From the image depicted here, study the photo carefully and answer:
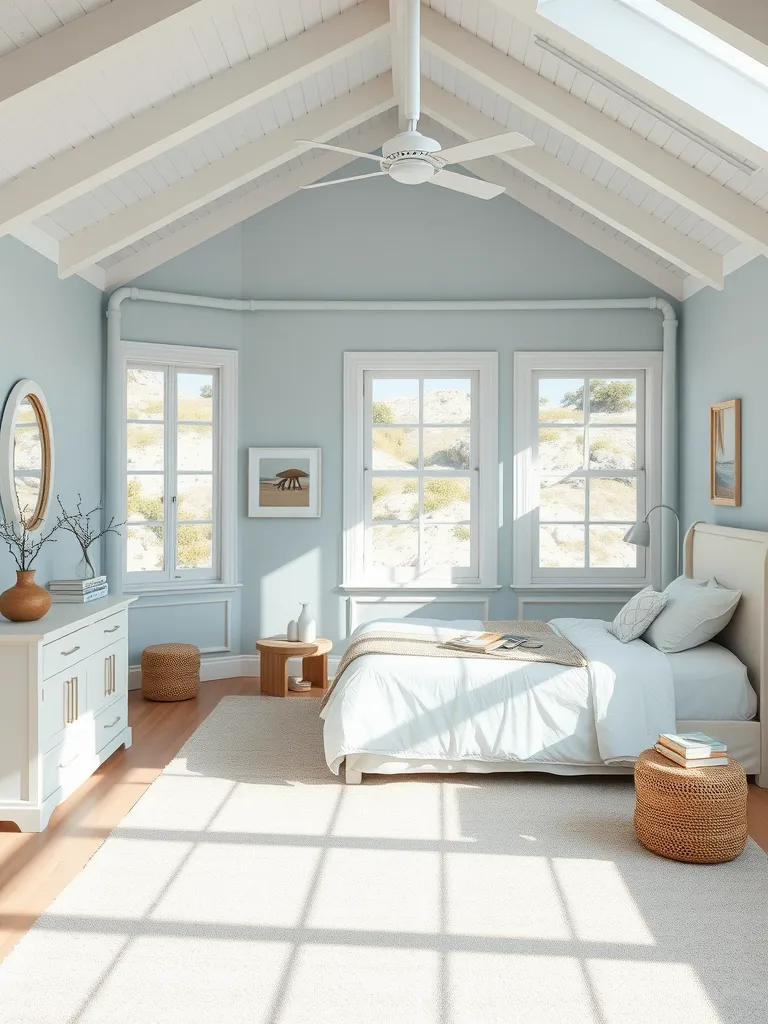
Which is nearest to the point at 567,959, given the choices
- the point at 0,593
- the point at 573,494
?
the point at 0,593

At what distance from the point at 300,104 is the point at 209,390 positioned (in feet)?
6.72

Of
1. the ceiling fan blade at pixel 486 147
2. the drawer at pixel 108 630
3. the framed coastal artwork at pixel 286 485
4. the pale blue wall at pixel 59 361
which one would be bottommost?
the drawer at pixel 108 630

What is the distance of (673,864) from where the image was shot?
330cm

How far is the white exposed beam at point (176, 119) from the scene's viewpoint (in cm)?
412

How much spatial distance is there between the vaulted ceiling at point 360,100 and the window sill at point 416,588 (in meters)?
2.47

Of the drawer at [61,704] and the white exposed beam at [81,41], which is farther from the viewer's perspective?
the drawer at [61,704]

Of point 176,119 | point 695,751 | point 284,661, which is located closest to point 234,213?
point 176,119

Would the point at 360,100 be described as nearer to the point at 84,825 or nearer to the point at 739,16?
the point at 739,16

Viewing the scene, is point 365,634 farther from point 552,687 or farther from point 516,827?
point 516,827

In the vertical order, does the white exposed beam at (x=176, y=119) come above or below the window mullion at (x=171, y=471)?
above

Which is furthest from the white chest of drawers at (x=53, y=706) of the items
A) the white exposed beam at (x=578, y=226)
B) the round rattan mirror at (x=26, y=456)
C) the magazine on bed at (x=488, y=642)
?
the white exposed beam at (x=578, y=226)

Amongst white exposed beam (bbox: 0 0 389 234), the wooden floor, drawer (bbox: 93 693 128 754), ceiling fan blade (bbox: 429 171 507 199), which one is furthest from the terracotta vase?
ceiling fan blade (bbox: 429 171 507 199)

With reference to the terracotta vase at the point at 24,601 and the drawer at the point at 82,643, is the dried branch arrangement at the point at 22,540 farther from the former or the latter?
the drawer at the point at 82,643

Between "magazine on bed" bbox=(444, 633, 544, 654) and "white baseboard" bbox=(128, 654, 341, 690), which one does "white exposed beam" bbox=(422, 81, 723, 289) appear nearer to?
"magazine on bed" bbox=(444, 633, 544, 654)
